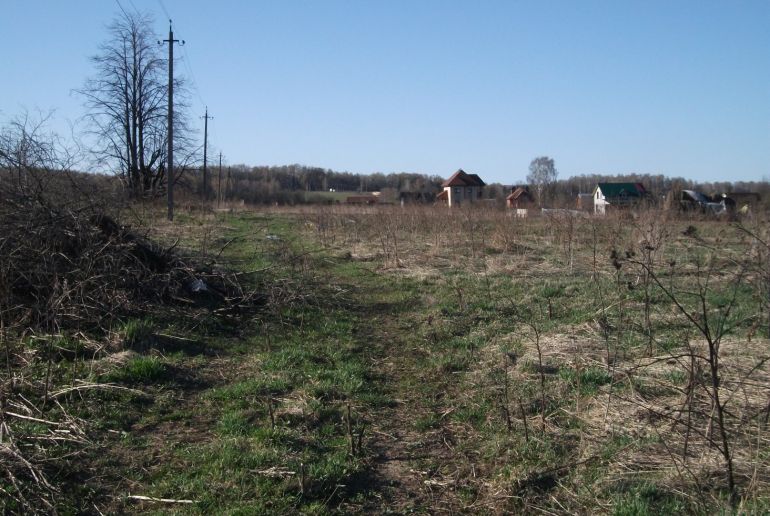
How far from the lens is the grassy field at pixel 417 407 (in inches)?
132

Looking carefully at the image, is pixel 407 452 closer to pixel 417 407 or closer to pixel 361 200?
pixel 417 407

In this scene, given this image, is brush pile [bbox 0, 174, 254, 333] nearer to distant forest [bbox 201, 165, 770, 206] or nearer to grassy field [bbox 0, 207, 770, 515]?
grassy field [bbox 0, 207, 770, 515]

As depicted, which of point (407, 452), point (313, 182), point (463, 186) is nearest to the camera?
point (407, 452)

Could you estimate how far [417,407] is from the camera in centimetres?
500

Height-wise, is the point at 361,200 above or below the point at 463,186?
below

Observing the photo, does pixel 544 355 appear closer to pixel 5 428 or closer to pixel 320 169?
pixel 5 428

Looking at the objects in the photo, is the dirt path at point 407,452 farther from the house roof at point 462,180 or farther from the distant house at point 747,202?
the house roof at point 462,180

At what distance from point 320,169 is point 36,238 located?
100796 mm

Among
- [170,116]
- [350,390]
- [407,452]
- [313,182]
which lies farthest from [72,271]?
[313,182]

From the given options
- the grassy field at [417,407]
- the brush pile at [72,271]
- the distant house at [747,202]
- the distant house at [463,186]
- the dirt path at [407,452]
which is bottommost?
the dirt path at [407,452]

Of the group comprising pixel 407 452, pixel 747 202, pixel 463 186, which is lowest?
pixel 407 452

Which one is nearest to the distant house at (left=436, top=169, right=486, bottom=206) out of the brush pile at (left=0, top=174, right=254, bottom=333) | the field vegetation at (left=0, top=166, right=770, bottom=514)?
the field vegetation at (left=0, top=166, right=770, bottom=514)

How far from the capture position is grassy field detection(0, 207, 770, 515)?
335 cm

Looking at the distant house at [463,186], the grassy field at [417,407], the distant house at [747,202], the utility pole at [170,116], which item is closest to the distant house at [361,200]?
the distant house at [463,186]
